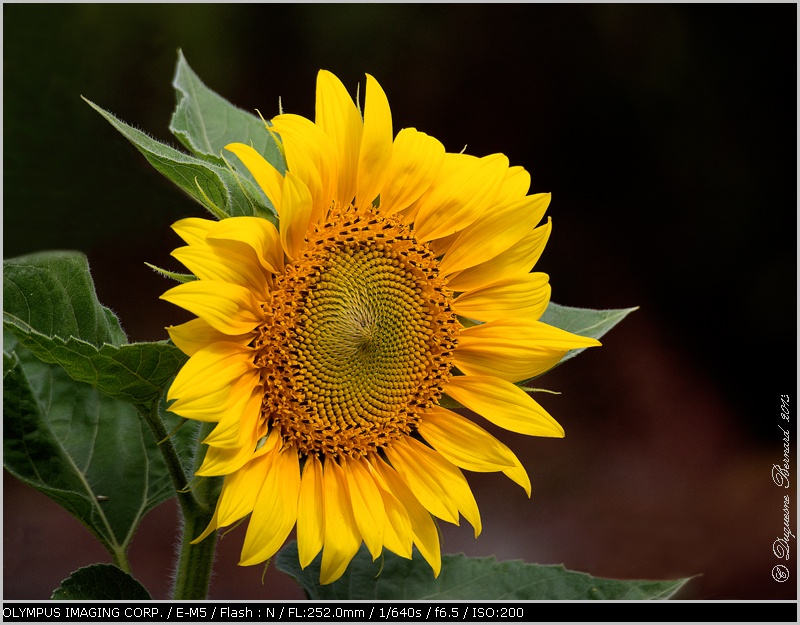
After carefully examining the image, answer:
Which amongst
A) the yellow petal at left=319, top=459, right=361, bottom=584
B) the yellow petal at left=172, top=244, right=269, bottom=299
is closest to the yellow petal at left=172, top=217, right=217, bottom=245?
the yellow petal at left=172, top=244, right=269, bottom=299

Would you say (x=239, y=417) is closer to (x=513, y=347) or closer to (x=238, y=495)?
(x=238, y=495)

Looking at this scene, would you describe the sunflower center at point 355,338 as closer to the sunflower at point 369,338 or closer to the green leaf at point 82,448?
the sunflower at point 369,338

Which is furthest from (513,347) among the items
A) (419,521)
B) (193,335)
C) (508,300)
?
(193,335)

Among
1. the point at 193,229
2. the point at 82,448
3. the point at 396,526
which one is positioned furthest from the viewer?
the point at 82,448

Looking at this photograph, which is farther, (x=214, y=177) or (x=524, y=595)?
(x=524, y=595)

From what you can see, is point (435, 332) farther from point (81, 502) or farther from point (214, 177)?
point (81, 502)
